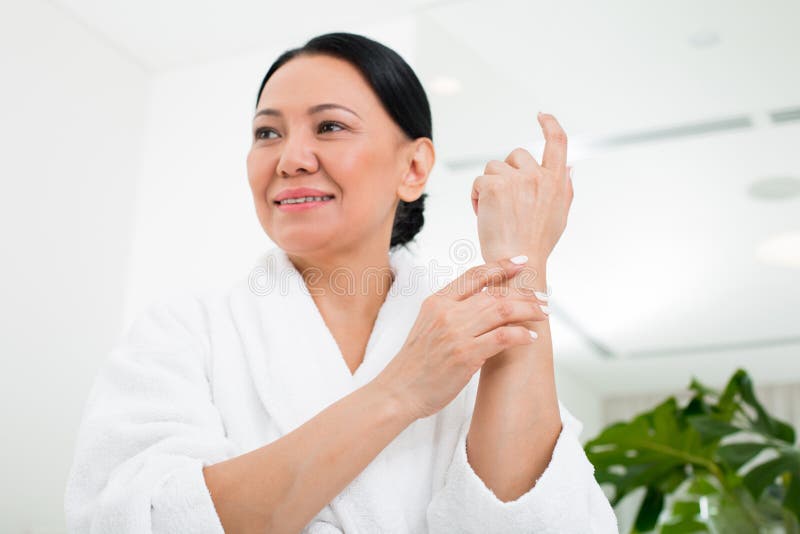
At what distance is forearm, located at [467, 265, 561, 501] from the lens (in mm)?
896

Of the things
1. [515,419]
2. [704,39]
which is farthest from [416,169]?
[704,39]

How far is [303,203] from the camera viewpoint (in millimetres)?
1044

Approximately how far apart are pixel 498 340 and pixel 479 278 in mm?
77

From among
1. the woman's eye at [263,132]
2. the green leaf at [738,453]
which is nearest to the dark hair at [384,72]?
the woman's eye at [263,132]

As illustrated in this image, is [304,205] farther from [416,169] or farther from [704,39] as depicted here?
[704,39]

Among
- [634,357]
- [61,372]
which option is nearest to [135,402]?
[61,372]

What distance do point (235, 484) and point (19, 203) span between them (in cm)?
Result: 153

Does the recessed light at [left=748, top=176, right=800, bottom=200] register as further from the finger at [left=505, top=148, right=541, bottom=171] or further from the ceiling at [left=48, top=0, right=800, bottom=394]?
the finger at [left=505, top=148, right=541, bottom=171]

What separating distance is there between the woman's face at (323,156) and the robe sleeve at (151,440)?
0.18 m

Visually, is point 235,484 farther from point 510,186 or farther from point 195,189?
point 195,189

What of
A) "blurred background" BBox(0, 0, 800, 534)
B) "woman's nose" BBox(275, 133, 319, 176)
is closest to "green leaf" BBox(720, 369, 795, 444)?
"blurred background" BBox(0, 0, 800, 534)

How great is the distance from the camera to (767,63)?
2.77m

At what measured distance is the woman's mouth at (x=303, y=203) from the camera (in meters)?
1.04

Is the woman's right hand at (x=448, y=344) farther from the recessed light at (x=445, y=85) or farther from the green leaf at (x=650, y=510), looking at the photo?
the recessed light at (x=445, y=85)
